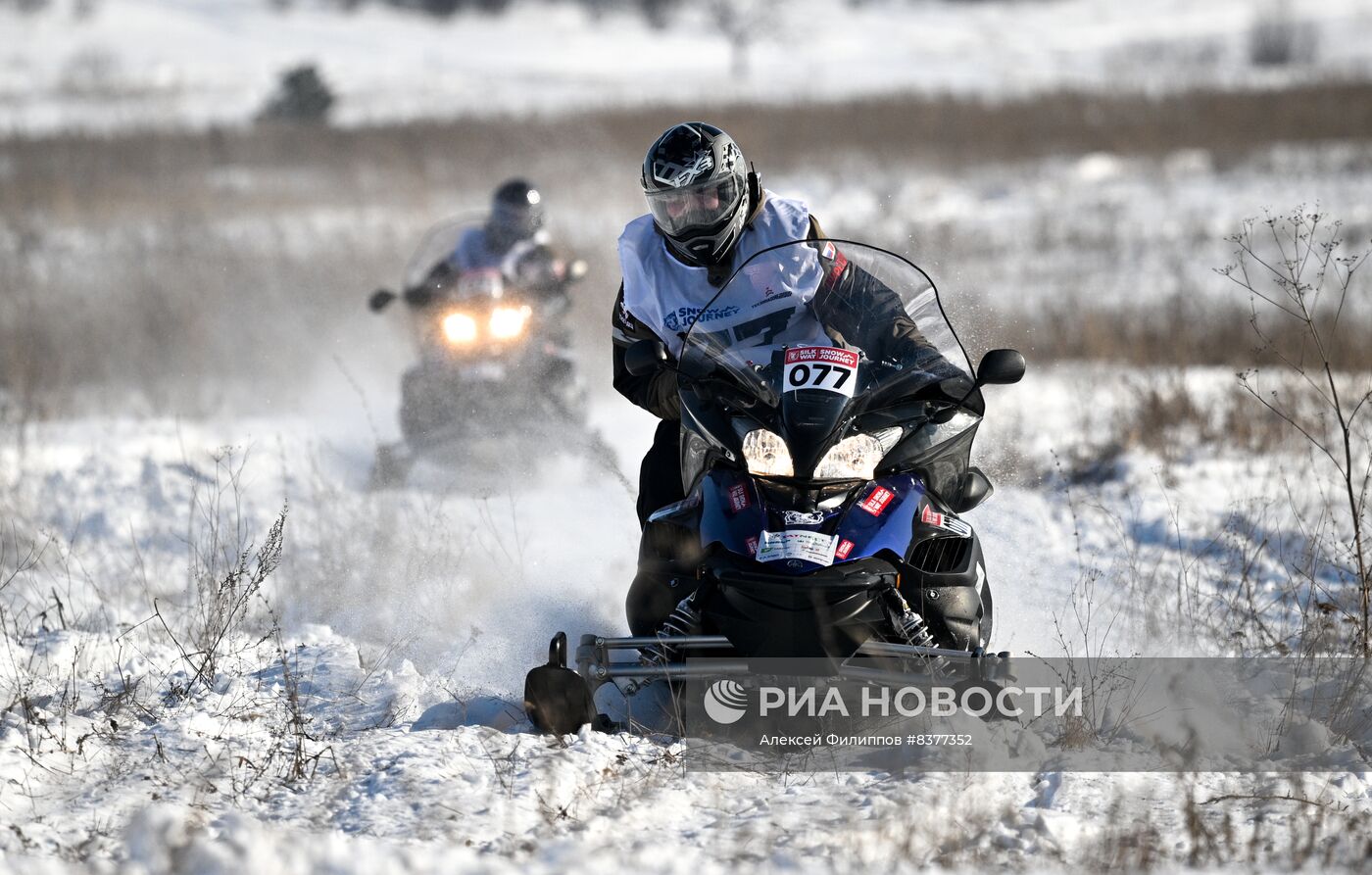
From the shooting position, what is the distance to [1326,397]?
323 inches

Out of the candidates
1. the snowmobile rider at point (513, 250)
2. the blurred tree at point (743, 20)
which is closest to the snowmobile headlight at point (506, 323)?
the snowmobile rider at point (513, 250)

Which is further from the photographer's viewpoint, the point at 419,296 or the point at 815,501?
the point at 419,296

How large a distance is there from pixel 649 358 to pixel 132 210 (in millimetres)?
19047

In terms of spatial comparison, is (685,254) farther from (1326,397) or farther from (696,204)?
(1326,397)

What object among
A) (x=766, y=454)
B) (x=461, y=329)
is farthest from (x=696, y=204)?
(x=461, y=329)

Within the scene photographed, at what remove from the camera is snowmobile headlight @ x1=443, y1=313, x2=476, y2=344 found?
9.17m

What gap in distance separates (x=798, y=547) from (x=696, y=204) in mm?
1666

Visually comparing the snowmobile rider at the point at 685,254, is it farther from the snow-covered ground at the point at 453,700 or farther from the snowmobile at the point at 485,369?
the snowmobile at the point at 485,369

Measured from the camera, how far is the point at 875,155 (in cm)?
2709

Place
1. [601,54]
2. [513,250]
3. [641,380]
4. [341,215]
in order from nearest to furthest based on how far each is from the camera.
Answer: [641,380] < [513,250] < [341,215] < [601,54]

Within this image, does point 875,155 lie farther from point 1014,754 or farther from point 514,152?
point 1014,754

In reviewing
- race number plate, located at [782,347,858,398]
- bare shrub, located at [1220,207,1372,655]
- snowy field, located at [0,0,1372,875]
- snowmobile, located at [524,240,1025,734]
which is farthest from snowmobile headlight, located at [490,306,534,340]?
race number plate, located at [782,347,858,398]

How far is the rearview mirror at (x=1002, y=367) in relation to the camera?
4562 mm

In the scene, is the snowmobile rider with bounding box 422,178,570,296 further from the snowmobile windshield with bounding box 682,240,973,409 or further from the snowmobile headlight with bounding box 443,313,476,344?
the snowmobile windshield with bounding box 682,240,973,409
